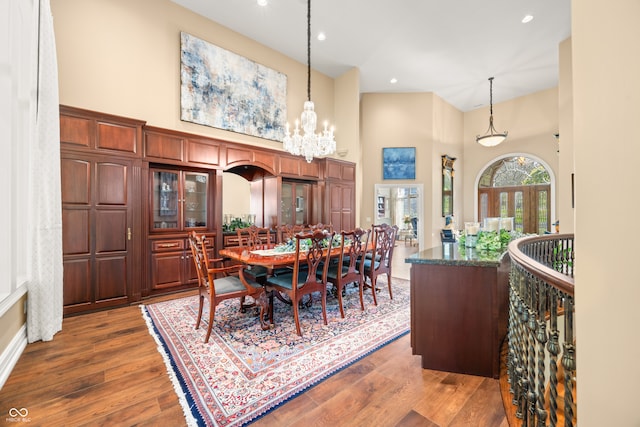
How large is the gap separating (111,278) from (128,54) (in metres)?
3.30

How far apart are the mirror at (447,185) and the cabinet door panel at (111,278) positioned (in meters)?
7.91

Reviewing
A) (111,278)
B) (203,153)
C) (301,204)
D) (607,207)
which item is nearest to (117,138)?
(203,153)

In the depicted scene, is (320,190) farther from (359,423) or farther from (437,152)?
(359,423)

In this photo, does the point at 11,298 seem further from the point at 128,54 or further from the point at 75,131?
the point at 128,54

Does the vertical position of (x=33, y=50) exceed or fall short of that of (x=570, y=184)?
it exceeds it

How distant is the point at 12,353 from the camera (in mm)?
2125

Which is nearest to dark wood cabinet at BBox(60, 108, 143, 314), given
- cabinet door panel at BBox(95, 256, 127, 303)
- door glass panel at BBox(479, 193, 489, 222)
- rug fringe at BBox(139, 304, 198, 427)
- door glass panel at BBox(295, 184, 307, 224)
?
cabinet door panel at BBox(95, 256, 127, 303)

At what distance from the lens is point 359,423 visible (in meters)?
1.54

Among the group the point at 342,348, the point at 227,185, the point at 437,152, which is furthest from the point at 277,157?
the point at 437,152

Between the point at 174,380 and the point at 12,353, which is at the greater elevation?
the point at 12,353

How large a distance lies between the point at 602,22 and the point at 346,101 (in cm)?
618

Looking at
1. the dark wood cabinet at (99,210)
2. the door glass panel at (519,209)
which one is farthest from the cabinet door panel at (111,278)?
the door glass panel at (519,209)

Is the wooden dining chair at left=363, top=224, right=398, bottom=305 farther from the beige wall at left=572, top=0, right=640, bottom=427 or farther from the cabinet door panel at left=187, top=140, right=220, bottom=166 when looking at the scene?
the cabinet door panel at left=187, top=140, right=220, bottom=166

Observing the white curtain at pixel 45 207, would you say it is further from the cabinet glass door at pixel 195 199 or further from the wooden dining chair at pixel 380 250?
the wooden dining chair at pixel 380 250
